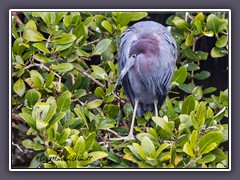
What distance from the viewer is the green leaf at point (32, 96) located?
259 cm

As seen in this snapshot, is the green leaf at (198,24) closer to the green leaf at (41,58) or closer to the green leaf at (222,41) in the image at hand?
the green leaf at (222,41)

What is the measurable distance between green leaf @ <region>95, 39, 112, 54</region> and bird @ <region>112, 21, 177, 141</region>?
51 millimetres

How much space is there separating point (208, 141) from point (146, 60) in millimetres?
405

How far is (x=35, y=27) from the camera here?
2.62 m

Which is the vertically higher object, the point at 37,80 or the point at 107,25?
the point at 107,25

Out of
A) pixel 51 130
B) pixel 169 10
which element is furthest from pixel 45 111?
pixel 169 10

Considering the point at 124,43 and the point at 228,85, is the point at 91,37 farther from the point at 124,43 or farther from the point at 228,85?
the point at 228,85

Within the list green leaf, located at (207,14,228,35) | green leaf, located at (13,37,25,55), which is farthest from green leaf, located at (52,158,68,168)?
green leaf, located at (207,14,228,35)

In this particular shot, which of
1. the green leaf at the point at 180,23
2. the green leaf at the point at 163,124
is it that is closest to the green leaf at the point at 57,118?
the green leaf at the point at 163,124

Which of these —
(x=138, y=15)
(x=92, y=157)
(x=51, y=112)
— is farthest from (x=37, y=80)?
(x=138, y=15)

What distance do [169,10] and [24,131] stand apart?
29.1 inches

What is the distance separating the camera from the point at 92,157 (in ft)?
8.36

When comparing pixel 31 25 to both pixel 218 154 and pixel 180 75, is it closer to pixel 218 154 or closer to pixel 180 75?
pixel 180 75

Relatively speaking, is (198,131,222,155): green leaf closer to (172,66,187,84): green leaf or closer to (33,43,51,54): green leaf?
(172,66,187,84): green leaf
